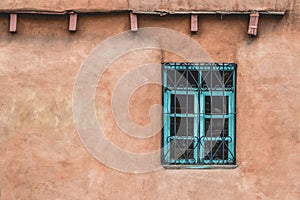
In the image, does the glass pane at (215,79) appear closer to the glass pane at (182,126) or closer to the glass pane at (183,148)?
the glass pane at (182,126)

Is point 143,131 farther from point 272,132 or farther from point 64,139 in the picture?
point 272,132

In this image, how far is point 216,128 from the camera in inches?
261

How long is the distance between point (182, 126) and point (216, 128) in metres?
0.44

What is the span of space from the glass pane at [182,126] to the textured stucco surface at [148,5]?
1.42 metres

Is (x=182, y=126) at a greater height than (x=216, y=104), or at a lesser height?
lesser

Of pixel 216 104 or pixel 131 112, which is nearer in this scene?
pixel 131 112

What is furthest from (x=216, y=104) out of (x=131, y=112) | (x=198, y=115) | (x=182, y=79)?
(x=131, y=112)

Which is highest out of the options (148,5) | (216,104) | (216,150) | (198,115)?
(148,5)

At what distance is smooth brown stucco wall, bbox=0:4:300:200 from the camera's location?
638 cm

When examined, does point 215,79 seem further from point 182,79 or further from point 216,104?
point 182,79

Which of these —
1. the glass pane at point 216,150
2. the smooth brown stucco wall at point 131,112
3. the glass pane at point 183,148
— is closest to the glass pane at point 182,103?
the smooth brown stucco wall at point 131,112

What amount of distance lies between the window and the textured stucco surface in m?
0.74

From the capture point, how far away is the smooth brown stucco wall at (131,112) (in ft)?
20.9

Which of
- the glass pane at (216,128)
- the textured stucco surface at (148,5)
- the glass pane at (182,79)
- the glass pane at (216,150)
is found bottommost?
the glass pane at (216,150)
